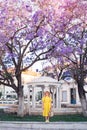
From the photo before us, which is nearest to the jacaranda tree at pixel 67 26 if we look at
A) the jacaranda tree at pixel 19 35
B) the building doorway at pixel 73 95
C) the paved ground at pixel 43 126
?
the jacaranda tree at pixel 19 35

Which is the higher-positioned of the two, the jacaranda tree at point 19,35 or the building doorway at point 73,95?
the jacaranda tree at point 19,35

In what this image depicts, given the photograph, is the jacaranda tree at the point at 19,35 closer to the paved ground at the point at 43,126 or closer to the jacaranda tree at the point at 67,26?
the jacaranda tree at the point at 67,26

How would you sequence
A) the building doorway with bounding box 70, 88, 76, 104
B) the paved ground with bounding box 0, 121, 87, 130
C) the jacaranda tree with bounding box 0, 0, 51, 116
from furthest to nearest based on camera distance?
the building doorway with bounding box 70, 88, 76, 104
the jacaranda tree with bounding box 0, 0, 51, 116
the paved ground with bounding box 0, 121, 87, 130

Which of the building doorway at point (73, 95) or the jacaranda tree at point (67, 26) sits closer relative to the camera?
the jacaranda tree at point (67, 26)

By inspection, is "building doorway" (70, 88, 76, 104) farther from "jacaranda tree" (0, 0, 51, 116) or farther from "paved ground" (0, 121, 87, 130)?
"paved ground" (0, 121, 87, 130)

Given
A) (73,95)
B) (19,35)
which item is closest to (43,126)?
(19,35)

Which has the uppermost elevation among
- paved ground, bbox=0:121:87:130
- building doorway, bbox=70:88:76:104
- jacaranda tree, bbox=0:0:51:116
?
jacaranda tree, bbox=0:0:51:116

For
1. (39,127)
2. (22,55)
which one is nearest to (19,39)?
(22,55)

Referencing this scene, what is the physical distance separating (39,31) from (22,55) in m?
2.15

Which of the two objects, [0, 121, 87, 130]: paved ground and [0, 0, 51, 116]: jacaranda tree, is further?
[0, 0, 51, 116]: jacaranda tree

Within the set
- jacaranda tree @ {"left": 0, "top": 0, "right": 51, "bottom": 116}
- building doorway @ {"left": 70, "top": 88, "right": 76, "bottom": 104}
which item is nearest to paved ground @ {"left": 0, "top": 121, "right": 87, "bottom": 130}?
jacaranda tree @ {"left": 0, "top": 0, "right": 51, "bottom": 116}

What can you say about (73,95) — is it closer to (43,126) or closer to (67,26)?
(67,26)

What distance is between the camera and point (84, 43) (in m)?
22.8

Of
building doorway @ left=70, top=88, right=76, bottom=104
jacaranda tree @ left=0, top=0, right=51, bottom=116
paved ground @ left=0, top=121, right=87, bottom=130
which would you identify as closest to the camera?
paved ground @ left=0, top=121, right=87, bottom=130
